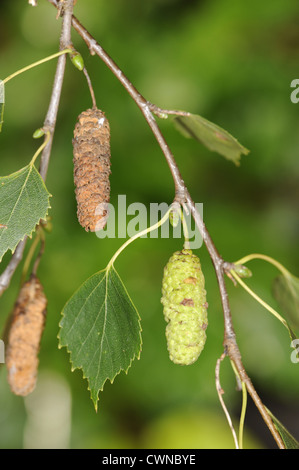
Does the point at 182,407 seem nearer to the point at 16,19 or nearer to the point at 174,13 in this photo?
the point at 174,13

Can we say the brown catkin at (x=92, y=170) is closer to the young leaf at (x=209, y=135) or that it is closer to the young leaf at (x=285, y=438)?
the young leaf at (x=209, y=135)

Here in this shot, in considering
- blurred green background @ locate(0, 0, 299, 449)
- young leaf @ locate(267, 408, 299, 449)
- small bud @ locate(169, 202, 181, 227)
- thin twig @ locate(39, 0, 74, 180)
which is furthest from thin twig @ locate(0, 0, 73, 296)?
blurred green background @ locate(0, 0, 299, 449)

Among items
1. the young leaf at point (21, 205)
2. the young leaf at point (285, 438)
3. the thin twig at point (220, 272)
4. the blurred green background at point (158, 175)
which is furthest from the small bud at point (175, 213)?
the blurred green background at point (158, 175)

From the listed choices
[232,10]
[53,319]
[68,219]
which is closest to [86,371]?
[53,319]

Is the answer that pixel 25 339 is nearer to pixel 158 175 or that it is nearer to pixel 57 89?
pixel 57 89

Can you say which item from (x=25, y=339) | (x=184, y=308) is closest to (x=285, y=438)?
(x=184, y=308)
